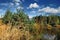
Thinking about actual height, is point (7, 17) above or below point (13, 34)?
above

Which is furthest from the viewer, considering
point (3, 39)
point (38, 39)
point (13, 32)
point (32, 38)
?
point (38, 39)

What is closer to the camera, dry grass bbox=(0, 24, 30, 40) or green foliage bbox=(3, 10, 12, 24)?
dry grass bbox=(0, 24, 30, 40)

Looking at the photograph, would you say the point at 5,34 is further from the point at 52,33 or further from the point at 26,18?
the point at 52,33

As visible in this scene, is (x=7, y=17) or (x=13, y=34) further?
(x=7, y=17)

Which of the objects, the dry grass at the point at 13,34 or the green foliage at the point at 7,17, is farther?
the green foliage at the point at 7,17

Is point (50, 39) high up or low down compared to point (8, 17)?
down

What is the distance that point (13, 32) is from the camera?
6047 mm

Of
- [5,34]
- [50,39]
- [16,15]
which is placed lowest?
[50,39]

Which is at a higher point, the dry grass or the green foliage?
the green foliage

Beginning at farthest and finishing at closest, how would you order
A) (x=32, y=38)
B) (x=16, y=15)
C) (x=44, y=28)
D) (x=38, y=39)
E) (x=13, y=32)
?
(x=44, y=28), (x=16, y=15), (x=38, y=39), (x=32, y=38), (x=13, y=32)

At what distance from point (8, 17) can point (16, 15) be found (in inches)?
13.6

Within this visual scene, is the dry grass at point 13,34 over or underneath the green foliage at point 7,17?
underneath

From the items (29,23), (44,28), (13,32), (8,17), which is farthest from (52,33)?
(13,32)

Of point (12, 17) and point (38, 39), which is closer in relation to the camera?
point (38, 39)
